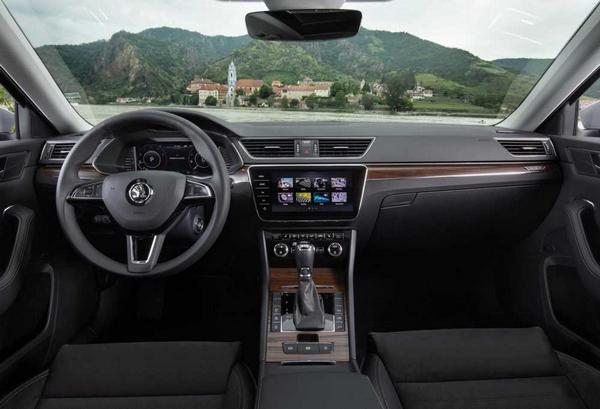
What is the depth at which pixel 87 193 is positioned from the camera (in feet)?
6.33

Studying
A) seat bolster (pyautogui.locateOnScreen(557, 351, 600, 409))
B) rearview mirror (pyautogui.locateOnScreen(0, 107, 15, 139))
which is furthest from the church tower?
seat bolster (pyautogui.locateOnScreen(557, 351, 600, 409))

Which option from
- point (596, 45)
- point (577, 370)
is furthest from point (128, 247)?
point (596, 45)

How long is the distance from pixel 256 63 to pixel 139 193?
1.03m

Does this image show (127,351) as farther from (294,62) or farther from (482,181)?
(482,181)

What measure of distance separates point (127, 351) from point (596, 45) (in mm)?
2292

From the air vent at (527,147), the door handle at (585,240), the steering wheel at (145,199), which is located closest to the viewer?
the steering wheel at (145,199)

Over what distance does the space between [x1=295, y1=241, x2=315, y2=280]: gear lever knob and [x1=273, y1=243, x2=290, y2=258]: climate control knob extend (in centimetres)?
13

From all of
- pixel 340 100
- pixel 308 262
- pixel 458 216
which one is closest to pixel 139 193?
pixel 308 262

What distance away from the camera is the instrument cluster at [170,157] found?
91.3 inches

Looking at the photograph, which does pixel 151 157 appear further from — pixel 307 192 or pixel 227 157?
pixel 307 192

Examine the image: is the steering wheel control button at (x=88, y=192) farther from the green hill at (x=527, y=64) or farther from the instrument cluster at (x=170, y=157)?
the green hill at (x=527, y=64)

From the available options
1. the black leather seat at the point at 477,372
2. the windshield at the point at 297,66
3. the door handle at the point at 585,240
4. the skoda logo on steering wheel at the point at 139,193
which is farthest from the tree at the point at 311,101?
the door handle at the point at 585,240

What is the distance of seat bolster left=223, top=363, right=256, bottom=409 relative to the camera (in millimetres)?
1742

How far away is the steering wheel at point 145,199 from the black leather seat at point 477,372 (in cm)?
83
